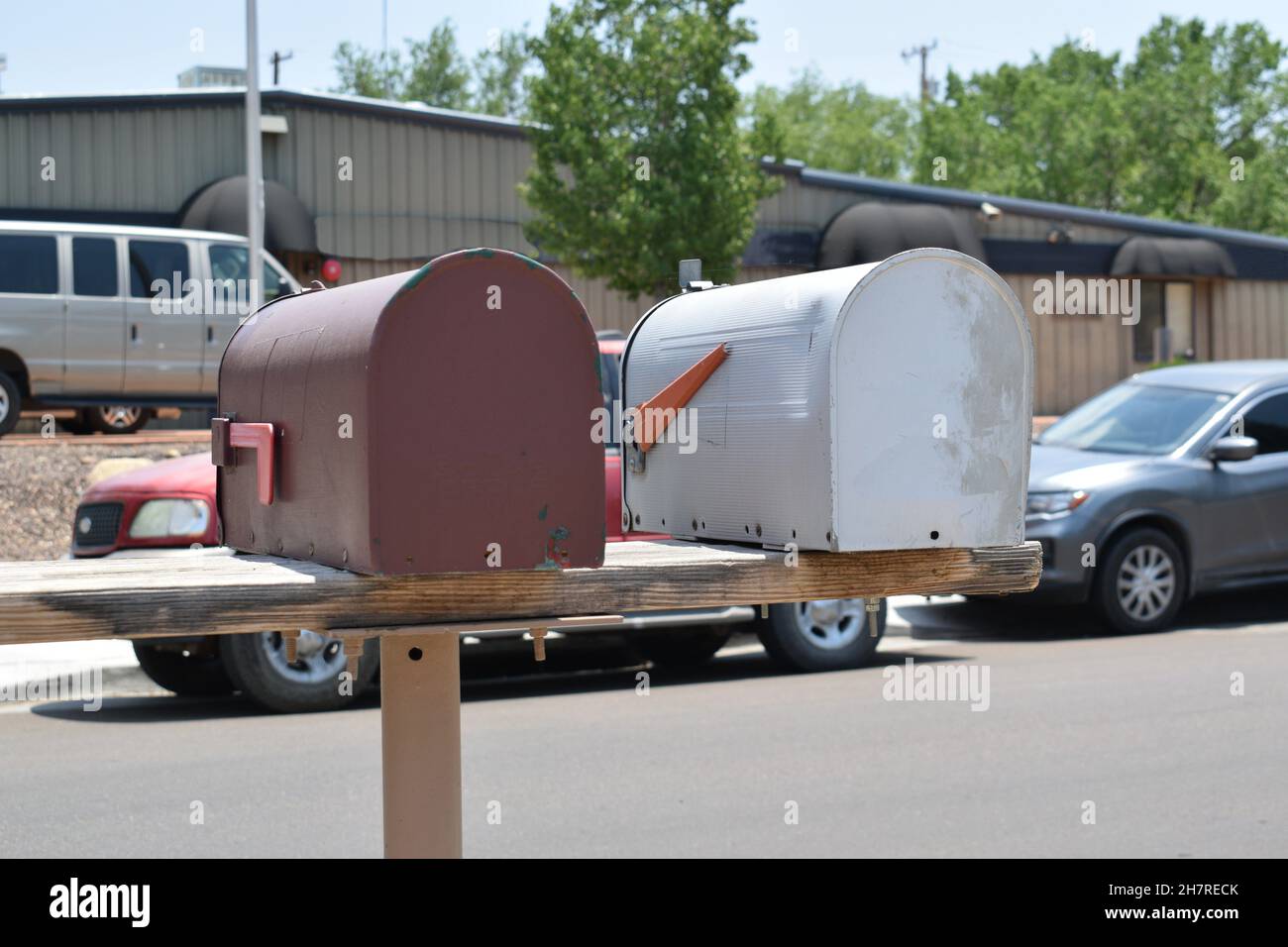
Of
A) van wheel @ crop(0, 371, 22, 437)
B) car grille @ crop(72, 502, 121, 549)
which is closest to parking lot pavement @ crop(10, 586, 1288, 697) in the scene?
car grille @ crop(72, 502, 121, 549)

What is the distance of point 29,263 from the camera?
14227 millimetres

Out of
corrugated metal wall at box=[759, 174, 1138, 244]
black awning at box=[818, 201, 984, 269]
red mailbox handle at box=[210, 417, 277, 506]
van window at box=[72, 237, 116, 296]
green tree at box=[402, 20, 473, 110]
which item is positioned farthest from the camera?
green tree at box=[402, 20, 473, 110]

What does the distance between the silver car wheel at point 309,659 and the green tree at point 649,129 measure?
39.2 feet

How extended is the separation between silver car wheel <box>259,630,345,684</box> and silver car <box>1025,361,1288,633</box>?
4724 millimetres

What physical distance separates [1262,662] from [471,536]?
332 inches

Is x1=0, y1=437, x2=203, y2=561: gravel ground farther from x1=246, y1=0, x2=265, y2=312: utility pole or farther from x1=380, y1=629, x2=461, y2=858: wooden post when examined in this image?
x1=380, y1=629, x2=461, y2=858: wooden post

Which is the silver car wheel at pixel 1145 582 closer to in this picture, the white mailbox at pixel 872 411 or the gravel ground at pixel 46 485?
the gravel ground at pixel 46 485

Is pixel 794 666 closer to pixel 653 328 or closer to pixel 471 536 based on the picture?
pixel 653 328

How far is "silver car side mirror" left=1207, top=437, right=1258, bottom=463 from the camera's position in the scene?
11047 mm

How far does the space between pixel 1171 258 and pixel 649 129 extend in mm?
12037

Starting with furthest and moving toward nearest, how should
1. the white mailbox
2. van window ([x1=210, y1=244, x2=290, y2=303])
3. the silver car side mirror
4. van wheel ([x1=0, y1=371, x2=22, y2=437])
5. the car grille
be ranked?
van window ([x1=210, y1=244, x2=290, y2=303])
van wheel ([x1=0, y1=371, x2=22, y2=437])
the silver car side mirror
the car grille
the white mailbox

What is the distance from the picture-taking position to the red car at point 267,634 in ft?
26.2

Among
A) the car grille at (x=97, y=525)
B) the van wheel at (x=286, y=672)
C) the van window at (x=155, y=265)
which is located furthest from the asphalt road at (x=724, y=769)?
the van window at (x=155, y=265)
